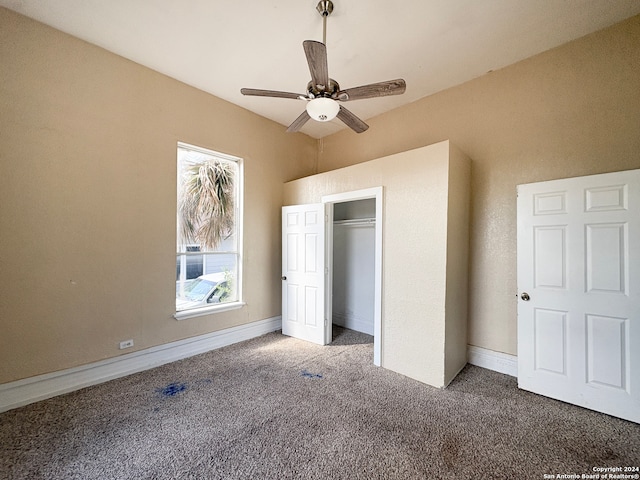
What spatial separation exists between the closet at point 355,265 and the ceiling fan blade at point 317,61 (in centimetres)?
241

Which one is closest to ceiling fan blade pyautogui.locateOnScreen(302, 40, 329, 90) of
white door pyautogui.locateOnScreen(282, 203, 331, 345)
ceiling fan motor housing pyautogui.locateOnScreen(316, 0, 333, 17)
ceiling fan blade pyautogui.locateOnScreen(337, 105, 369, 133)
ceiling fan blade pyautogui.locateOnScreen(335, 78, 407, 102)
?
ceiling fan blade pyautogui.locateOnScreen(335, 78, 407, 102)

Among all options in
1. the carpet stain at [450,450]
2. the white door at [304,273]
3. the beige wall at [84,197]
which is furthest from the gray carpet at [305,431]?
the white door at [304,273]

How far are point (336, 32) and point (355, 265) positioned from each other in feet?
10.1

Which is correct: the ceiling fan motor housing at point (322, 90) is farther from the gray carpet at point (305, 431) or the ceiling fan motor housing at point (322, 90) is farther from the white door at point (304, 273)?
the gray carpet at point (305, 431)

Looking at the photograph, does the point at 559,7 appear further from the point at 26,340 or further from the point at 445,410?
the point at 26,340

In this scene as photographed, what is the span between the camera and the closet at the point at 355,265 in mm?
4102

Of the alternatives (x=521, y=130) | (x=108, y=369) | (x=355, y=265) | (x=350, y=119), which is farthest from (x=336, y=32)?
(x=108, y=369)

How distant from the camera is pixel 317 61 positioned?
168cm

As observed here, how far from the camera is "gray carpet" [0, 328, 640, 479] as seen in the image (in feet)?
5.24

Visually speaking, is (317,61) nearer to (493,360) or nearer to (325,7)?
(325,7)

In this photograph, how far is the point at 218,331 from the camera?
3.45m

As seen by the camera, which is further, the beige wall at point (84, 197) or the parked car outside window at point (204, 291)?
the parked car outside window at point (204, 291)

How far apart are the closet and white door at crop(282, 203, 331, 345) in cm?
81

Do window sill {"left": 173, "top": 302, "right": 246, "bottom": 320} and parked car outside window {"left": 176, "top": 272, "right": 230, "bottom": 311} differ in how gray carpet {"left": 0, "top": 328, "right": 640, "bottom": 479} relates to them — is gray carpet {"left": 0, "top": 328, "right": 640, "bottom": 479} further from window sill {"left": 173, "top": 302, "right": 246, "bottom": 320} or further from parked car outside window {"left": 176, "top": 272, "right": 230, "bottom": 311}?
parked car outside window {"left": 176, "top": 272, "right": 230, "bottom": 311}
